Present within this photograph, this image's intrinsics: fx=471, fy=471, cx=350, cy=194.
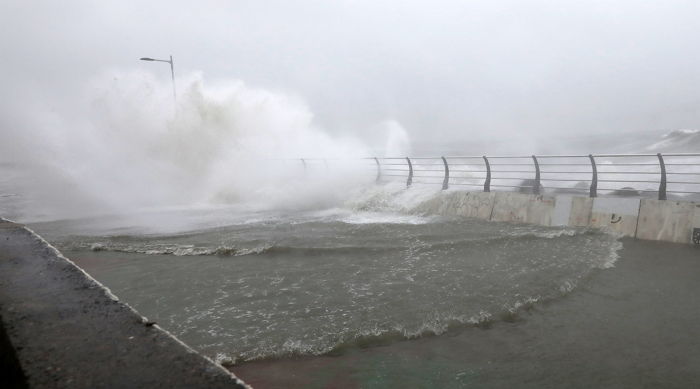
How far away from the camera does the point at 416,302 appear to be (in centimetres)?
524

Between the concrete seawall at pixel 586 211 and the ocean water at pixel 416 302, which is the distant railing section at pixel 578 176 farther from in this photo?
the ocean water at pixel 416 302

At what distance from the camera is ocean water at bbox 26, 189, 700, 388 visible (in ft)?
12.2

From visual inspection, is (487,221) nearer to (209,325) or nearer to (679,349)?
(679,349)

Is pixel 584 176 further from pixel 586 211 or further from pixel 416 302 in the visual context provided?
pixel 416 302

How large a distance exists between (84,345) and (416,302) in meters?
3.74

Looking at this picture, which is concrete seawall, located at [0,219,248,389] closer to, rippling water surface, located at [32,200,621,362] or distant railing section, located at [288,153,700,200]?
rippling water surface, located at [32,200,621,362]

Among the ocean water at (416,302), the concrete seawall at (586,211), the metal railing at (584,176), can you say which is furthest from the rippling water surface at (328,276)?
the metal railing at (584,176)

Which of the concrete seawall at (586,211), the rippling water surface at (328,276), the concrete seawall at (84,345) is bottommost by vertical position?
the rippling water surface at (328,276)

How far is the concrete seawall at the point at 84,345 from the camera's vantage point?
175cm

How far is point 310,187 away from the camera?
17422mm

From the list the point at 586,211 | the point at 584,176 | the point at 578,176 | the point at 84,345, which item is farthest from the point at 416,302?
the point at 584,176

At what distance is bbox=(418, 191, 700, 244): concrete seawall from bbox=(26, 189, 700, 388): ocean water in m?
0.52

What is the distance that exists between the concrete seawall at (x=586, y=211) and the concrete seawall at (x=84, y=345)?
9039 millimetres

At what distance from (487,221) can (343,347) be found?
797 cm
